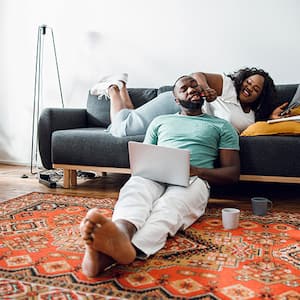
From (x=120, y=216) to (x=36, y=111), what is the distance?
2607 mm

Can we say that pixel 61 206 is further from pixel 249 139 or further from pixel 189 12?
pixel 189 12

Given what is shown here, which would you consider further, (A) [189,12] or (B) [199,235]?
(A) [189,12]

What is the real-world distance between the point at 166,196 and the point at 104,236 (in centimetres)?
62

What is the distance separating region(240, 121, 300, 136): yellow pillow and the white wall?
90cm

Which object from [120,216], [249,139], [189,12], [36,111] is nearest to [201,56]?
[189,12]

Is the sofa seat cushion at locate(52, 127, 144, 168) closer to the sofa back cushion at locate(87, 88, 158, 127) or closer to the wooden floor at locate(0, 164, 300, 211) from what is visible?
the wooden floor at locate(0, 164, 300, 211)

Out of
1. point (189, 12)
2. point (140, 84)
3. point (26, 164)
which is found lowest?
point (26, 164)

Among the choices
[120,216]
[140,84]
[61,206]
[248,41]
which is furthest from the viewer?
[140,84]

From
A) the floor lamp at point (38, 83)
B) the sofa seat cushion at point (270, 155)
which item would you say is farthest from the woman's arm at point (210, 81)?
the floor lamp at point (38, 83)

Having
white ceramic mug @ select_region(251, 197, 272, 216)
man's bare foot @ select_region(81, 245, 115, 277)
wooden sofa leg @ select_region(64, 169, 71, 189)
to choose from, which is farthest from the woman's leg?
man's bare foot @ select_region(81, 245, 115, 277)

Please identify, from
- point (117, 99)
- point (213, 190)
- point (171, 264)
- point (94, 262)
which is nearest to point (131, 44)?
point (117, 99)

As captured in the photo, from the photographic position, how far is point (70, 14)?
152 inches

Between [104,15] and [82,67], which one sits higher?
[104,15]

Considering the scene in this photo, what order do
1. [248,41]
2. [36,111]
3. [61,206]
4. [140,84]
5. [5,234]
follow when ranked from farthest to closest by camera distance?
1. [36,111]
2. [140,84]
3. [248,41]
4. [61,206]
5. [5,234]
